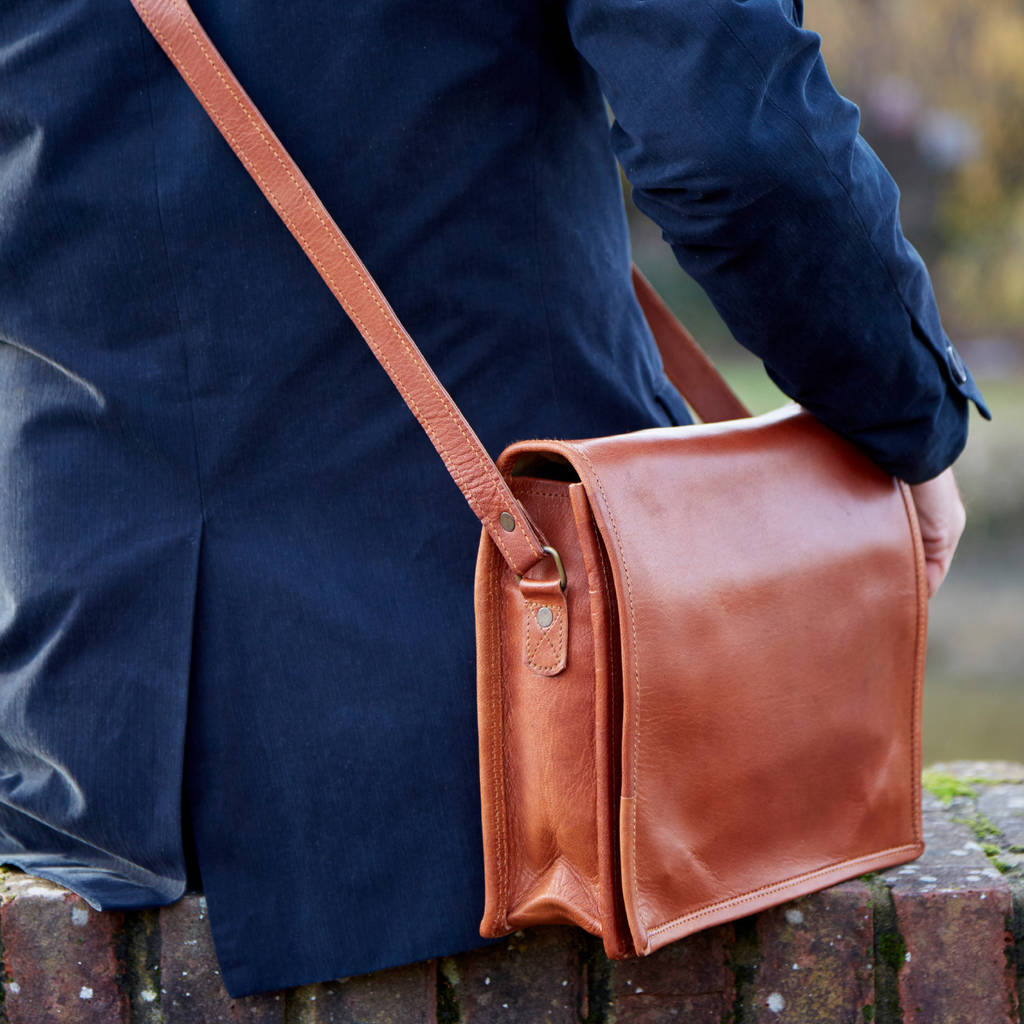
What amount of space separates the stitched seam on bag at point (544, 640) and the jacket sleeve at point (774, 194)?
0.27 metres

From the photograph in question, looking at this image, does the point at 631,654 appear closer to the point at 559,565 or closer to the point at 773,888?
the point at 559,565

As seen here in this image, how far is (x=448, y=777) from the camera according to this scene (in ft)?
3.09

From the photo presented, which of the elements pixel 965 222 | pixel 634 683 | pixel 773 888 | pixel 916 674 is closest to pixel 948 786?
pixel 916 674

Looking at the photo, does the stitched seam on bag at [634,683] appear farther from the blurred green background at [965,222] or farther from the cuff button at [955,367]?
the blurred green background at [965,222]

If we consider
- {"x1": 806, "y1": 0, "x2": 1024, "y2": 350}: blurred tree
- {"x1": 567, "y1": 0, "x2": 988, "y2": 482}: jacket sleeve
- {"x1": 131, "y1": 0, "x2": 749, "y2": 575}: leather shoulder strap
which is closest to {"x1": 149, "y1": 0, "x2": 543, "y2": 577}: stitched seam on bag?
{"x1": 131, "y1": 0, "x2": 749, "y2": 575}: leather shoulder strap

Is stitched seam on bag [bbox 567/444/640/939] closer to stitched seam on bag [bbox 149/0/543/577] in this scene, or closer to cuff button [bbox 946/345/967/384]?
stitched seam on bag [bbox 149/0/543/577]

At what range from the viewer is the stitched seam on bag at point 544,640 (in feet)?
2.87

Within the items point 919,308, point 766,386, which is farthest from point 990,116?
point 919,308

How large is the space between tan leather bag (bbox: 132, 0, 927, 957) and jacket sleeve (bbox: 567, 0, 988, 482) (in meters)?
0.11

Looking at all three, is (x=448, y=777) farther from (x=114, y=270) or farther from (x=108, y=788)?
(x=114, y=270)

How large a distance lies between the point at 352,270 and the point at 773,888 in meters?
0.57

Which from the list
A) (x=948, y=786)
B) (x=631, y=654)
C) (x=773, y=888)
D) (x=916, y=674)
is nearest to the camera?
(x=631, y=654)

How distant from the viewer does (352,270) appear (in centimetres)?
89

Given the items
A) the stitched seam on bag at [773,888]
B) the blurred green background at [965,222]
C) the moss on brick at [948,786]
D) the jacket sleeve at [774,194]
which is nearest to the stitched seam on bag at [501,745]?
the stitched seam on bag at [773,888]
